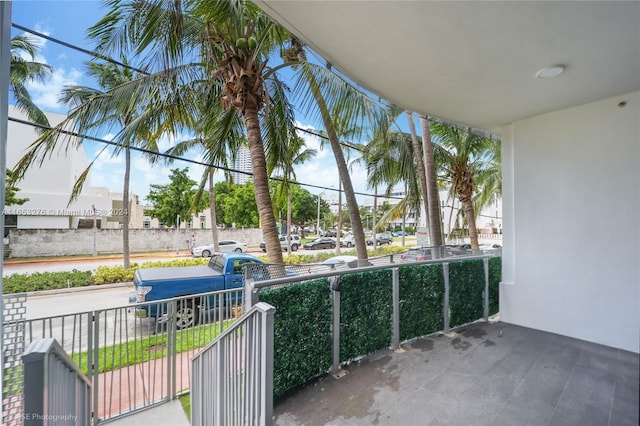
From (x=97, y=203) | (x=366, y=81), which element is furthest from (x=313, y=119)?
(x=97, y=203)

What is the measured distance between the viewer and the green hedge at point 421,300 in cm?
373

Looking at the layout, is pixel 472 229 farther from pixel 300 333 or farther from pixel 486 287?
pixel 300 333

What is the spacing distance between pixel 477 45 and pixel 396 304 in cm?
295

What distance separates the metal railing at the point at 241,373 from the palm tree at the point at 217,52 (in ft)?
8.04

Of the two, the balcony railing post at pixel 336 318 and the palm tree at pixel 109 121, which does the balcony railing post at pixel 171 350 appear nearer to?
the balcony railing post at pixel 336 318

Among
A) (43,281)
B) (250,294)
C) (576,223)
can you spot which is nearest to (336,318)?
(250,294)

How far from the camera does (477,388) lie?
2562 millimetres

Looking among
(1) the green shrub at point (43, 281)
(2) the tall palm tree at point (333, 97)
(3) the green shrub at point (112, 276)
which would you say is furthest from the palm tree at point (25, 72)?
(2) the tall palm tree at point (333, 97)

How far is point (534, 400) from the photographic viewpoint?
2.26 m

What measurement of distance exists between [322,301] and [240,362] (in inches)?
52.8

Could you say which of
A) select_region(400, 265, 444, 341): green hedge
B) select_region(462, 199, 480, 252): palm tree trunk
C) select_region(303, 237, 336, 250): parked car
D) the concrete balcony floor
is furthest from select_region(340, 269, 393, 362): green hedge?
select_region(303, 237, 336, 250): parked car

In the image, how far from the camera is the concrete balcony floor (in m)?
2.04

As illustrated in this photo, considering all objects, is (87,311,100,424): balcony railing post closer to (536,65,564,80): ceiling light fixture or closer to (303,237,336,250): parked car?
(536,65,564,80): ceiling light fixture

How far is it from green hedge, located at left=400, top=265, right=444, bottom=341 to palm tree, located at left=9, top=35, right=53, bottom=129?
42.2ft
